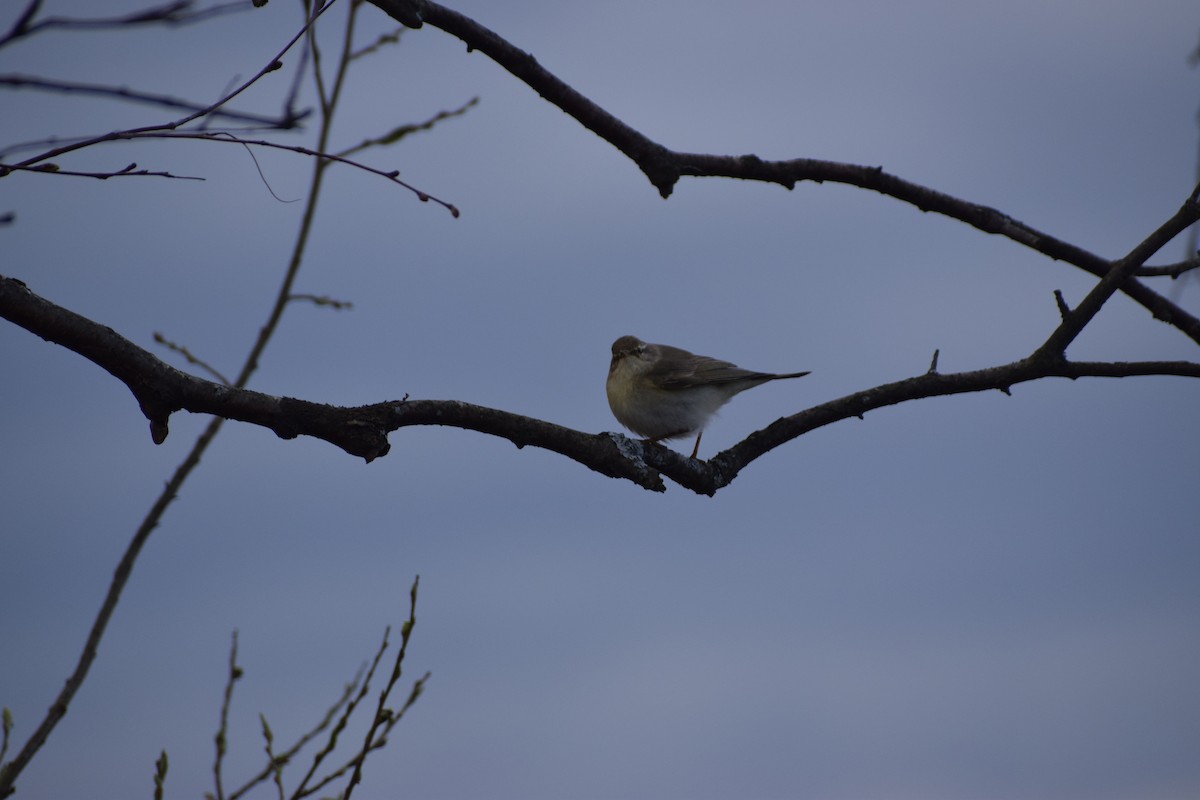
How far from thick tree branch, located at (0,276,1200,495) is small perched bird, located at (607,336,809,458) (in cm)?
262

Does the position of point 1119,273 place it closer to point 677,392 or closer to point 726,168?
point 726,168

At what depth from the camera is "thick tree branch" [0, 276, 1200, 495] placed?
3.17 meters

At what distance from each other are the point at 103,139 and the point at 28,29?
21.7 inches

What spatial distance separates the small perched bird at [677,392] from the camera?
24.3 feet

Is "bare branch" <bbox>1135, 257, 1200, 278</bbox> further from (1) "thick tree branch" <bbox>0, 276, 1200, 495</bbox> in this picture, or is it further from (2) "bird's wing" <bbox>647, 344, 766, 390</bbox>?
(2) "bird's wing" <bbox>647, 344, 766, 390</bbox>

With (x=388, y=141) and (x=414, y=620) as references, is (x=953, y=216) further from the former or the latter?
(x=414, y=620)

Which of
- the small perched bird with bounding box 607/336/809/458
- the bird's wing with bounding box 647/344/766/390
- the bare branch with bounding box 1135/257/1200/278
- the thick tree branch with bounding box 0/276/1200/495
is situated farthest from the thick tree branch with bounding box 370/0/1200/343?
the bird's wing with bounding box 647/344/766/390

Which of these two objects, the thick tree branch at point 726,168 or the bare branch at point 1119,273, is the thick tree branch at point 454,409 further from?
the thick tree branch at point 726,168

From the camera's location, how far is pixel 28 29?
54.1 inches

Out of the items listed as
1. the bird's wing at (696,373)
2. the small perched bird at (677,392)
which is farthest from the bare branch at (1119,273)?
the bird's wing at (696,373)

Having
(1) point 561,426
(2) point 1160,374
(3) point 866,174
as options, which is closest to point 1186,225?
(2) point 1160,374

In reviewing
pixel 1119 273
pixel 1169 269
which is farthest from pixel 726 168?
pixel 1169 269

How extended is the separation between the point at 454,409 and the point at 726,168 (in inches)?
58.8

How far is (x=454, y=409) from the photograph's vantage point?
3549mm
